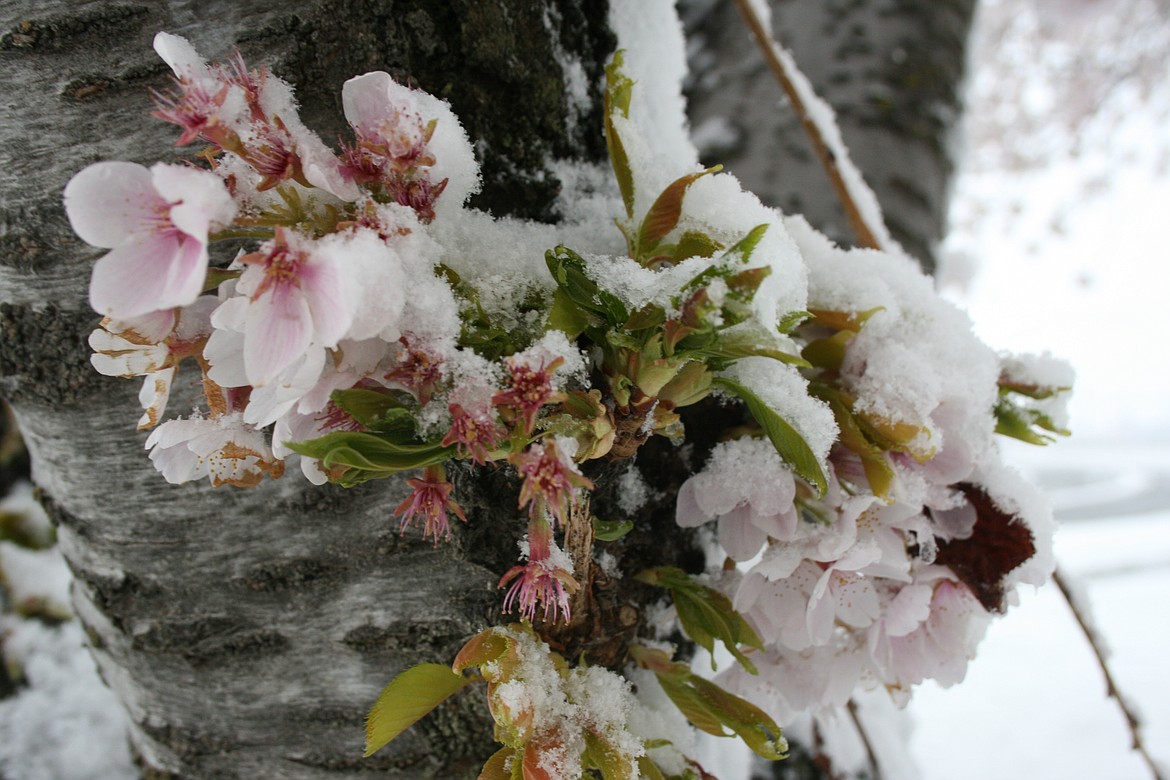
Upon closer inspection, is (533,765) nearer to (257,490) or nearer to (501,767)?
(501,767)

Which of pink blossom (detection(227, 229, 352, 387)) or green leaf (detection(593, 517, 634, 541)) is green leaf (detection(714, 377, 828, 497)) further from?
pink blossom (detection(227, 229, 352, 387))

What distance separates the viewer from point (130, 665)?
689mm

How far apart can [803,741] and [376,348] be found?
3.45 ft

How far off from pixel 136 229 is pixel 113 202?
0.06 feet

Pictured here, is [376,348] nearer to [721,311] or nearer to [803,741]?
[721,311]

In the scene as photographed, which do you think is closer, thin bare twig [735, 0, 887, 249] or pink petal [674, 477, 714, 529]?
pink petal [674, 477, 714, 529]

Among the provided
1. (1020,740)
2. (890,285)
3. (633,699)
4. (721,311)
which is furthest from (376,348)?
(1020,740)

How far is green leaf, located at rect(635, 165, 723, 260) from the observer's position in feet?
1.49

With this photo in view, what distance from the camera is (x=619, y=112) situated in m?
0.48

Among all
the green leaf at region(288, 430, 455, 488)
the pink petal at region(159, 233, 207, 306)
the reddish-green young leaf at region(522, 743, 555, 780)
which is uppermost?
the pink petal at region(159, 233, 207, 306)

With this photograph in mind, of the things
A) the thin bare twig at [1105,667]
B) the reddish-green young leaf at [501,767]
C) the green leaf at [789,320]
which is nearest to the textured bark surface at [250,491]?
the reddish-green young leaf at [501,767]

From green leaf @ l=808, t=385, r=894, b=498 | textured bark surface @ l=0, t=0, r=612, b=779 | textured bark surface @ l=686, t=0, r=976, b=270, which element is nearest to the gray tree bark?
textured bark surface @ l=0, t=0, r=612, b=779

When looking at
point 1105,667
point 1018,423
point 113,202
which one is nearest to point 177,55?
point 113,202

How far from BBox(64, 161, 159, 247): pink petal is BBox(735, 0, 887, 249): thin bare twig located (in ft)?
2.29
